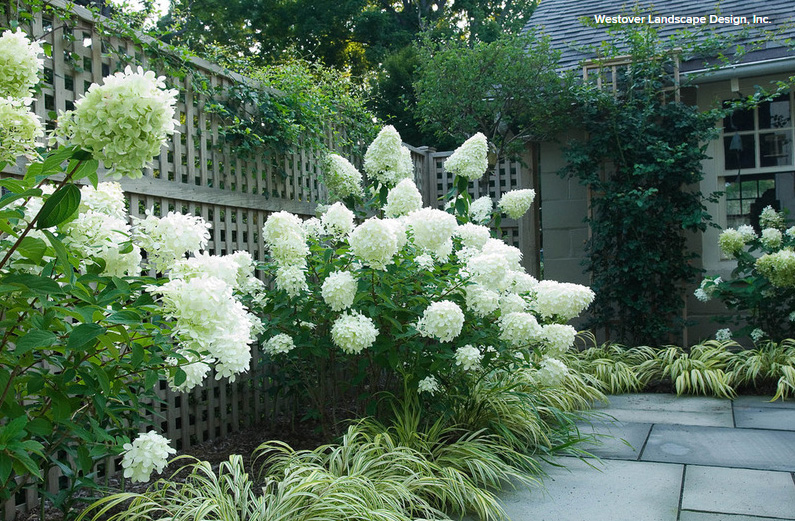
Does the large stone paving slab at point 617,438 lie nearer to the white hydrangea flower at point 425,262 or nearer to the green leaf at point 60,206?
the white hydrangea flower at point 425,262

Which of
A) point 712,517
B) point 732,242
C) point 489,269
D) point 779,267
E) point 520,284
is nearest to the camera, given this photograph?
point 712,517

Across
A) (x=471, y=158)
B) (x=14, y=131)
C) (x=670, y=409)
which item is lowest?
(x=670, y=409)

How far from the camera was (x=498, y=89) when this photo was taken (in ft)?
23.2

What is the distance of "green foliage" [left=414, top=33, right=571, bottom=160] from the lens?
6.82 meters

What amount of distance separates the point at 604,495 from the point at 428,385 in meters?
0.98

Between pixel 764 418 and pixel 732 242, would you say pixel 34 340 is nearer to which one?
pixel 764 418

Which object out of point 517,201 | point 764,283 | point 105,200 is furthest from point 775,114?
point 105,200

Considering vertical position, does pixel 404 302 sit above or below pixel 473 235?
below

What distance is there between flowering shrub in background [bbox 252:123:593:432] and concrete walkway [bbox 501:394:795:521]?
2.10ft

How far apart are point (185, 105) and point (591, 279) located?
190 inches

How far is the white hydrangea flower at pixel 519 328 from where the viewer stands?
332 centimetres

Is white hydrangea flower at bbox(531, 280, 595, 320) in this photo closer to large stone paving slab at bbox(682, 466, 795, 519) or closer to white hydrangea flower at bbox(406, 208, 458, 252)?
white hydrangea flower at bbox(406, 208, 458, 252)

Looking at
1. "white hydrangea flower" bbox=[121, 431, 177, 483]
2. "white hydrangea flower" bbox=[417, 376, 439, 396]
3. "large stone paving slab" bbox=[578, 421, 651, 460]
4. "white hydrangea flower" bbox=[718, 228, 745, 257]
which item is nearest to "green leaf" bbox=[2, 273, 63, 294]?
"white hydrangea flower" bbox=[121, 431, 177, 483]

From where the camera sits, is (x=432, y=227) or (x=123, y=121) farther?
(x=432, y=227)
